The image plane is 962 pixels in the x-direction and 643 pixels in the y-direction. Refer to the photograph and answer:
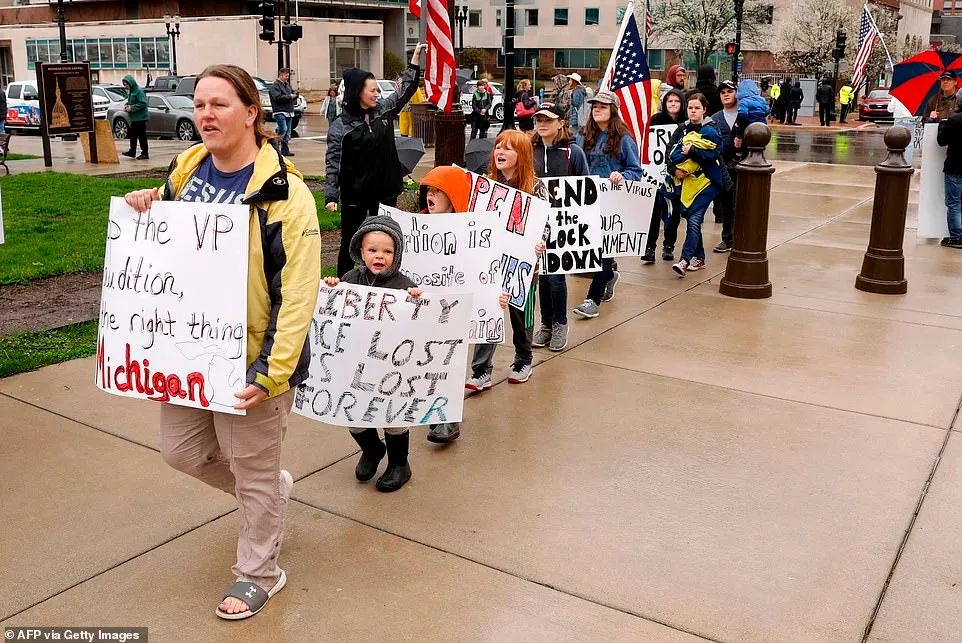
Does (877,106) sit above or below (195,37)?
below

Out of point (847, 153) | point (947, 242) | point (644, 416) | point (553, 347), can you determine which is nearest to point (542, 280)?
point (553, 347)

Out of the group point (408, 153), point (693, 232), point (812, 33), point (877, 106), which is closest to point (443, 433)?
point (693, 232)

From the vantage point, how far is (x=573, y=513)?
4.38 meters

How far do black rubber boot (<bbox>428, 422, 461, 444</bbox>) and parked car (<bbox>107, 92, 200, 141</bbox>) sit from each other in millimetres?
22301

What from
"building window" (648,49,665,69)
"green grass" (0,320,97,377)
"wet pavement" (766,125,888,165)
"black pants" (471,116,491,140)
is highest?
"building window" (648,49,665,69)

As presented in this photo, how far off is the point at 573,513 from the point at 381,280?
4.55 feet

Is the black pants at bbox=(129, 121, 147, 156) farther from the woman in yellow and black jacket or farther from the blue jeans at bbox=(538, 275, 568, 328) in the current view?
the woman in yellow and black jacket

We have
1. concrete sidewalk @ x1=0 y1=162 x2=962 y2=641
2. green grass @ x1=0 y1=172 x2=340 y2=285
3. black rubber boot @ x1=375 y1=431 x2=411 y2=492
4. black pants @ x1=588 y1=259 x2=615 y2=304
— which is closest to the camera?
concrete sidewalk @ x1=0 y1=162 x2=962 y2=641

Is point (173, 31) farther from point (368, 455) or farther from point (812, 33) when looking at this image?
point (368, 455)

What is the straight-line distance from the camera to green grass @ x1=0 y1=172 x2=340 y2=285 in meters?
9.28

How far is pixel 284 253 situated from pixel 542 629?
5.28 ft

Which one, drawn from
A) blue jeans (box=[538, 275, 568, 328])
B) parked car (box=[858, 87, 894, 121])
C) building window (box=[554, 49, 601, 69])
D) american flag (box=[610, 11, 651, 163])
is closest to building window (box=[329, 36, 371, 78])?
building window (box=[554, 49, 601, 69])

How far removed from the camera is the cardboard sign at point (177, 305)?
10.9ft

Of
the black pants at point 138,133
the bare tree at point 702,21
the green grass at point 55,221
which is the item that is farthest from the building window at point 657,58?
the green grass at point 55,221
